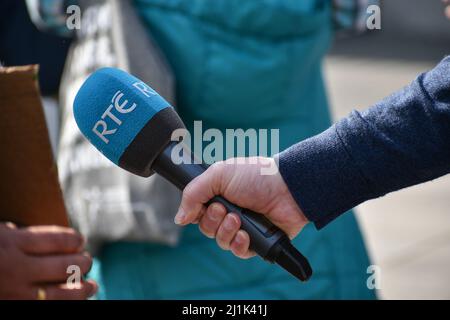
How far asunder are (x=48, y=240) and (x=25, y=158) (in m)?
0.19

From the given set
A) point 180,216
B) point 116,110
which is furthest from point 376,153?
point 116,110

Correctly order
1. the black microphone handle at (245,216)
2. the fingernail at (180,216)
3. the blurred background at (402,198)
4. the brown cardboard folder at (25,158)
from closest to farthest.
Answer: the black microphone handle at (245,216), the fingernail at (180,216), the brown cardboard folder at (25,158), the blurred background at (402,198)

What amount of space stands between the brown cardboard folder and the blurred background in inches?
57.7

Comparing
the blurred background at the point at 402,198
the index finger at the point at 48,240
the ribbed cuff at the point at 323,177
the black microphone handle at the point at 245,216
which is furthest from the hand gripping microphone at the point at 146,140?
the blurred background at the point at 402,198

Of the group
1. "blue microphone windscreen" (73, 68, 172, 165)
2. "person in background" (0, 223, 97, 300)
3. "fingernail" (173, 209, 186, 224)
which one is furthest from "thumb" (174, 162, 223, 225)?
"person in background" (0, 223, 97, 300)

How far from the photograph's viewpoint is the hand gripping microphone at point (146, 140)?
1.61 metres

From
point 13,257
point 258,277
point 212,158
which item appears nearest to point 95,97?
point 13,257

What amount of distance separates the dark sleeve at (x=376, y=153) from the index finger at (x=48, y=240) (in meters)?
0.51

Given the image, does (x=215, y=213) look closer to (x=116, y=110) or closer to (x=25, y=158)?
(x=116, y=110)

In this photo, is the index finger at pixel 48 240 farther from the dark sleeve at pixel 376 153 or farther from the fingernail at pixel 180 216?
the dark sleeve at pixel 376 153

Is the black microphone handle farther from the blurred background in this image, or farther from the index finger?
the blurred background

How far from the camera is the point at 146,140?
163 cm

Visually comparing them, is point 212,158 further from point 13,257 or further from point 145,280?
point 13,257
